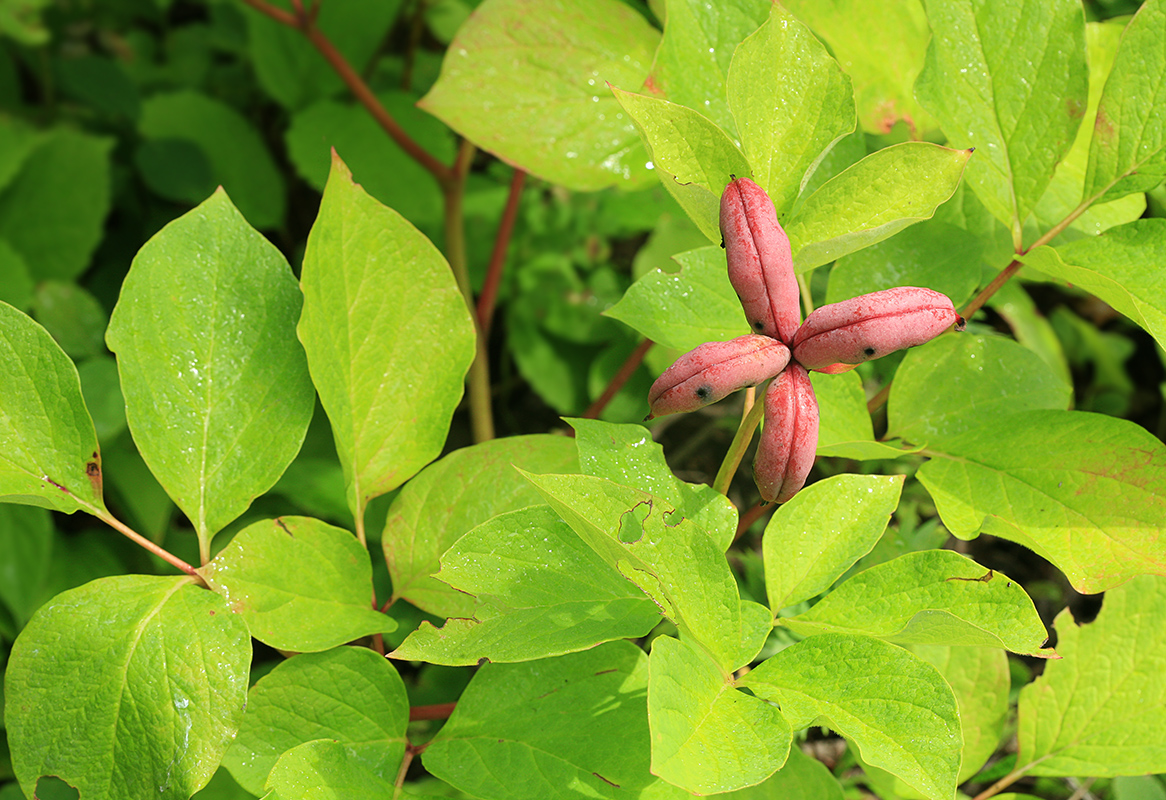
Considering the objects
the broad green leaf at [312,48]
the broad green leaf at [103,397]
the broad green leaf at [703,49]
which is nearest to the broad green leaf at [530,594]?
the broad green leaf at [703,49]

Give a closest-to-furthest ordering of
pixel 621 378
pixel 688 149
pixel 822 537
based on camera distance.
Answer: pixel 688 149
pixel 822 537
pixel 621 378

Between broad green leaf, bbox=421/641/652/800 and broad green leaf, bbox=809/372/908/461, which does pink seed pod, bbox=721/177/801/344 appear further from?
broad green leaf, bbox=421/641/652/800

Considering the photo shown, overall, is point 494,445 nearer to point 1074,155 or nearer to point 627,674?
point 627,674

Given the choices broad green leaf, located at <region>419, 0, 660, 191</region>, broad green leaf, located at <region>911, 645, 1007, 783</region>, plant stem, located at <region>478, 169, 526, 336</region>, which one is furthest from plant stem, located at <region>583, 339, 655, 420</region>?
broad green leaf, located at <region>911, 645, 1007, 783</region>

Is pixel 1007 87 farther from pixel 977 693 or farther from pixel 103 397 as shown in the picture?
pixel 103 397

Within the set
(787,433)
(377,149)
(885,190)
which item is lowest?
(377,149)

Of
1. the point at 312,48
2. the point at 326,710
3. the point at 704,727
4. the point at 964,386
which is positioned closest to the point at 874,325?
the point at 704,727

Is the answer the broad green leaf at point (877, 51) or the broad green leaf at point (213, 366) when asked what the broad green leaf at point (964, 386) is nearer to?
the broad green leaf at point (877, 51)
